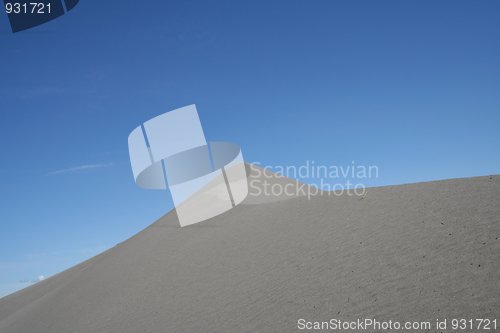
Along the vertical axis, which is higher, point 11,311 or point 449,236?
point 449,236

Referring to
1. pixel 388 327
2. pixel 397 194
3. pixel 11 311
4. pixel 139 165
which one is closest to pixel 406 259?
pixel 388 327

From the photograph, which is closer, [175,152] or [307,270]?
[307,270]

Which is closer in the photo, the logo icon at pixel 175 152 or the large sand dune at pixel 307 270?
the large sand dune at pixel 307 270

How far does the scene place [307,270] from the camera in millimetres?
13305

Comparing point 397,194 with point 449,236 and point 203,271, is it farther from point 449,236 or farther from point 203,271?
point 203,271

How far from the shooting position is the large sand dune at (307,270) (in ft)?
33.4

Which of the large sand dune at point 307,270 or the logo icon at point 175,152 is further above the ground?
the logo icon at point 175,152

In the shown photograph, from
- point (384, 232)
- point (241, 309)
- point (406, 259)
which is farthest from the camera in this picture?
point (384, 232)

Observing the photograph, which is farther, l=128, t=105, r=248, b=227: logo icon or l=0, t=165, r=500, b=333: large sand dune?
l=128, t=105, r=248, b=227: logo icon

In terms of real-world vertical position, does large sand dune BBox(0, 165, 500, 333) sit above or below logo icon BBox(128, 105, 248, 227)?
below

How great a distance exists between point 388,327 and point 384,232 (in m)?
4.99

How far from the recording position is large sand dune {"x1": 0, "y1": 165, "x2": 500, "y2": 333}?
1017 cm

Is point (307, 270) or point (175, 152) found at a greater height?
point (175, 152)

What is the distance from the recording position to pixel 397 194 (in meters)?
17.1
